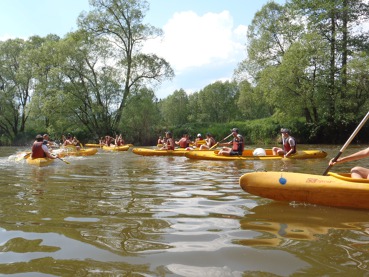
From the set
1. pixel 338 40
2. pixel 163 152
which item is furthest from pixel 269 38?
pixel 163 152

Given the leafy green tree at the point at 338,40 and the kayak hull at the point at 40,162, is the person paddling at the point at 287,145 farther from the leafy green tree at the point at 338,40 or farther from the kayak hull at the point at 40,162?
the leafy green tree at the point at 338,40

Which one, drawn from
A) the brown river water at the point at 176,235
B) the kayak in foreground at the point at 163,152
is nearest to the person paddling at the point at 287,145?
the kayak in foreground at the point at 163,152

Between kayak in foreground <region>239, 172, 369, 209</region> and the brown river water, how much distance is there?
0.37 feet

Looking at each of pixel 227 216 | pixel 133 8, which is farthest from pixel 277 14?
pixel 227 216

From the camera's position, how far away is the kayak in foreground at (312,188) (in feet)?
13.3

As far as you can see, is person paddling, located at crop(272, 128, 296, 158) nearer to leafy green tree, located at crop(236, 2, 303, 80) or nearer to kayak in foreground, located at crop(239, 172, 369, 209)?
kayak in foreground, located at crop(239, 172, 369, 209)

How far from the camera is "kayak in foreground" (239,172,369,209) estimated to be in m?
4.06

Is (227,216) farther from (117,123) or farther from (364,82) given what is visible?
(117,123)

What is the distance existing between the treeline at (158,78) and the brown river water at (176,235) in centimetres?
1999

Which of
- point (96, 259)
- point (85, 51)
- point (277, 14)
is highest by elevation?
point (277, 14)

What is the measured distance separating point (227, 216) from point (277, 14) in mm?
28406

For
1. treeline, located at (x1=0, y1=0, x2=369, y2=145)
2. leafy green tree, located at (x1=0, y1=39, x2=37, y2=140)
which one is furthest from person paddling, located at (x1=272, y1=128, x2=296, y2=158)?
leafy green tree, located at (x1=0, y1=39, x2=37, y2=140)

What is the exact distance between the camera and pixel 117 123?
3070 centimetres

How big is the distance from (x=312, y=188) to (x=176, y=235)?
201 centimetres
